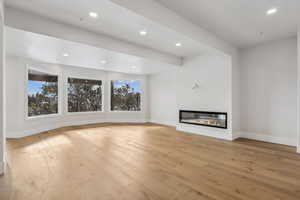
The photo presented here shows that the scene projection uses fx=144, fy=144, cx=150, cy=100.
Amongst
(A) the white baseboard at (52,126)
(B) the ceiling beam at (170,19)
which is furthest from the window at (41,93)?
(B) the ceiling beam at (170,19)

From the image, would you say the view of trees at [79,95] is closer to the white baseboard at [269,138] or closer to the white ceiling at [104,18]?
the white ceiling at [104,18]

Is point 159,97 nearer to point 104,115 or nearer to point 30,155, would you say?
point 104,115

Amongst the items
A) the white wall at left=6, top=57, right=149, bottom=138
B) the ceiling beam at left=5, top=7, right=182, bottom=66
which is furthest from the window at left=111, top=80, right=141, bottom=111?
the ceiling beam at left=5, top=7, right=182, bottom=66

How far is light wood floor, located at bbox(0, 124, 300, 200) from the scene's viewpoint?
70.1 inches

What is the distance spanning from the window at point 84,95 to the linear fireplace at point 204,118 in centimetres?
428

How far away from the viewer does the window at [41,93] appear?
195 inches

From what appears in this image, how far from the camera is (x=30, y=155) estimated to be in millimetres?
2982

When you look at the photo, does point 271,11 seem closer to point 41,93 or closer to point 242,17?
point 242,17

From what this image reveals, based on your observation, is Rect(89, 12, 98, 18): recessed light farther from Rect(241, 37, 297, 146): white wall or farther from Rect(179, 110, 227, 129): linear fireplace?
Rect(241, 37, 297, 146): white wall

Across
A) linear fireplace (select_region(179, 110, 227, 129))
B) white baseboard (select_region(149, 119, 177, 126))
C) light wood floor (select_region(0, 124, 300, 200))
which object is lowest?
light wood floor (select_region(0, 124, 300, 200))

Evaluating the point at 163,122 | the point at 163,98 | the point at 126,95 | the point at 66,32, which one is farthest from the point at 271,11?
the point at 126,95

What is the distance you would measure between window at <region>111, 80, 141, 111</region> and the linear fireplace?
305cm

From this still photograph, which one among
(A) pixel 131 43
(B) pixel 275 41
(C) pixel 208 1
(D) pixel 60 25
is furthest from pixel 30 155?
(B) pixel 275 41

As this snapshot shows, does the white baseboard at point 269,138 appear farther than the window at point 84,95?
No
